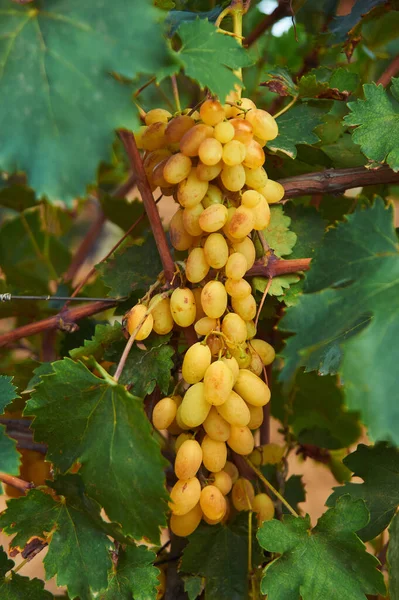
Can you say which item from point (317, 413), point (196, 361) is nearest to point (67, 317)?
point (196, 361)

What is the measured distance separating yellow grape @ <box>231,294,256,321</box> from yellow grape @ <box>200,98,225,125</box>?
5.2 inches

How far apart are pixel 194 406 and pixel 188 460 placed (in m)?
0.04

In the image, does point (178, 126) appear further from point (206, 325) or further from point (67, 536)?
point (67, 536)

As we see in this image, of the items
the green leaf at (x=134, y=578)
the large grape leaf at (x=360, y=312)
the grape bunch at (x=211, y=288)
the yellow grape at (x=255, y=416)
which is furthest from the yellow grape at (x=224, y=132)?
the green leaf at (x=134, y=578)

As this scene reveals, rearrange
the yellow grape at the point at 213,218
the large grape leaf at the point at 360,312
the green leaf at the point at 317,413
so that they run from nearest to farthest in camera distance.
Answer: the large grape leaf at the point at 360,312 < the yellow grape at the point at 213,218 < the green leaf at the point at 317,413

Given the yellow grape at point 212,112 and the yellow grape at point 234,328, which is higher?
the yellow grape at point 212,112

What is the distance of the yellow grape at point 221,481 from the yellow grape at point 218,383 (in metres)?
0.08

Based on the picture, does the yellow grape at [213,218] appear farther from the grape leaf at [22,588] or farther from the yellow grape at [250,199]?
the grape leaf at [22,588]

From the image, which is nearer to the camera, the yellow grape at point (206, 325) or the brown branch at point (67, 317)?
the yellow grape at point (206, 325)

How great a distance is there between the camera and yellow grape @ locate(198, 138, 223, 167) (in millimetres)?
458

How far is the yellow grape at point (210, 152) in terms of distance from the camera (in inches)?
18.0

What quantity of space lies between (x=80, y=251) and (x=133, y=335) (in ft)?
1.93

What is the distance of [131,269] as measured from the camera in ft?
2.01

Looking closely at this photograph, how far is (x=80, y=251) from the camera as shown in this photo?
1050mm
